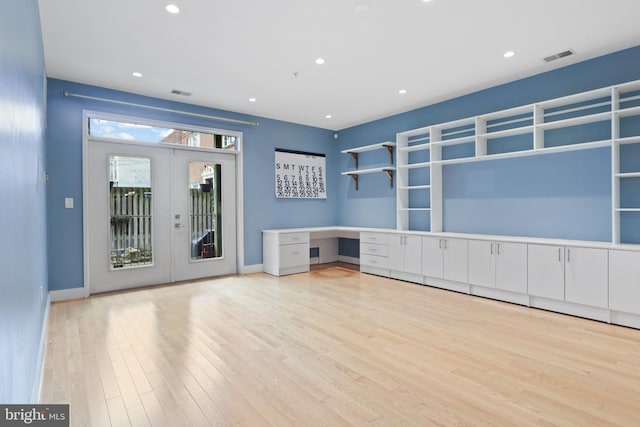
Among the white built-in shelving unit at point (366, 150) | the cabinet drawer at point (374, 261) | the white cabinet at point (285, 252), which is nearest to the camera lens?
the cabinet drawer at point (374, 261)

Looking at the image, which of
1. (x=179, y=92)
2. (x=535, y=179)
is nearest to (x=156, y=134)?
(x=179, y=92)

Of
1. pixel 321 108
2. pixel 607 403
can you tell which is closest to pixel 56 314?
pixel 321 108

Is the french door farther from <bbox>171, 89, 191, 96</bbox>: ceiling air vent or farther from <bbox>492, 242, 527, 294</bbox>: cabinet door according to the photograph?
<bbox>492, 242, 527, 294</bbox>: cabinet door

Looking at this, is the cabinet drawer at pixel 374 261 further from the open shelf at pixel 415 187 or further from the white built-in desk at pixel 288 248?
the open shelf at pixel 415 187

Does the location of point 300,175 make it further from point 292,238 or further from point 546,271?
point 546,271

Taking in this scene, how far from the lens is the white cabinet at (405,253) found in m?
5.01

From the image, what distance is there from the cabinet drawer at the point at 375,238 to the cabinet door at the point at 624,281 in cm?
285

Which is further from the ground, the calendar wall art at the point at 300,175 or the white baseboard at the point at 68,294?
the calendar wall art at the point at 300,175

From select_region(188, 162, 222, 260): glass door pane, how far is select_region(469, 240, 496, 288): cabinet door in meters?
4.01

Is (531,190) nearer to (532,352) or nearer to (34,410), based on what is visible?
(532,352)

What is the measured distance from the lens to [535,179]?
4230 mm

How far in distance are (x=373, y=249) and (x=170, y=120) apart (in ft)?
12.9

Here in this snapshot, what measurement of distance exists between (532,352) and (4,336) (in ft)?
10.9

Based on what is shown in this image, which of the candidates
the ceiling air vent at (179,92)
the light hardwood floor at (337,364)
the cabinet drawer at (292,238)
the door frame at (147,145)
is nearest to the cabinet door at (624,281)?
the light hardwood floor at (337,364)
